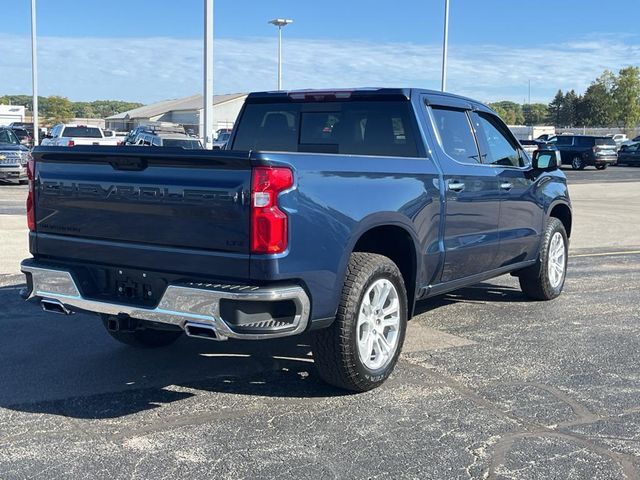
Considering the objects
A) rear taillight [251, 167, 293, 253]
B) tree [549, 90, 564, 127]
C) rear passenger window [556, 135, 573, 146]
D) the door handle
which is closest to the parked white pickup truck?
rear passenger window [556, 135, 573, 146]

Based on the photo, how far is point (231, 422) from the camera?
4.38m

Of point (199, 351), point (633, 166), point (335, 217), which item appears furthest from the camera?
point (633, 166)

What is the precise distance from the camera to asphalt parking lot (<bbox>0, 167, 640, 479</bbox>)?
3.86 m

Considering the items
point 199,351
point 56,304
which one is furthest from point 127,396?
point 199,351

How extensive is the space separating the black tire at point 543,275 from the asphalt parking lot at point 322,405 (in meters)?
0.49

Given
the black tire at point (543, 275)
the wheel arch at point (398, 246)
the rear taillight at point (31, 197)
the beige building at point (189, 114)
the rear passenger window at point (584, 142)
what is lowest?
the black tire at point (543, 275)

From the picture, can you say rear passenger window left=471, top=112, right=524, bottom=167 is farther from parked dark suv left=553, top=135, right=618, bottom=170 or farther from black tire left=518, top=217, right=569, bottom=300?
parked dark suv left=553, top=135, right=618, bottom=170

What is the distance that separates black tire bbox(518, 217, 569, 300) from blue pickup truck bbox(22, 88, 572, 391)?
1.35 meters

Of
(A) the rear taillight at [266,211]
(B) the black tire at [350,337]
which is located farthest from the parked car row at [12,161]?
(A) the rear taillight at [266,211]

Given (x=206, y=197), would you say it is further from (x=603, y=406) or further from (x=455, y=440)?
(x=603, y=406)

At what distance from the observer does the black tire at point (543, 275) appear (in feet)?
24.6

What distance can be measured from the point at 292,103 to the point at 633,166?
4403 centimetres

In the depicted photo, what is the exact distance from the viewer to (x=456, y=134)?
6.16 meters

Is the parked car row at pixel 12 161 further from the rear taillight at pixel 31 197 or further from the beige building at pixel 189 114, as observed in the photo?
the beige building at pixel 189 114
